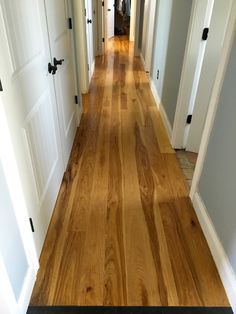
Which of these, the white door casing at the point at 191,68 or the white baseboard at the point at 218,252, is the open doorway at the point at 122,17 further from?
the white baseboard at the point at 218,252

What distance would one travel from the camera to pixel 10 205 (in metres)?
1.07

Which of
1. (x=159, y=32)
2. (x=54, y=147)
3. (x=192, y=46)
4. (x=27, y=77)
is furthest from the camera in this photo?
(x=159, y=32)

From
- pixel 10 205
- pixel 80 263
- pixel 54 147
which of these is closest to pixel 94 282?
pixel 80 263

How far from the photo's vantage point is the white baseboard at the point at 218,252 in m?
1.31

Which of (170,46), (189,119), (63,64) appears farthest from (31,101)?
(170,46)

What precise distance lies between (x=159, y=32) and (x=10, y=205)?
330 centimetres

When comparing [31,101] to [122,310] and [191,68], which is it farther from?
[191,68]

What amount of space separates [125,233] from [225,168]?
30.0 inches

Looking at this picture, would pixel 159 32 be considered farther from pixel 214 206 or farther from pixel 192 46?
pixel 214 206

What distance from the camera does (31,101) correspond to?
1.35 m

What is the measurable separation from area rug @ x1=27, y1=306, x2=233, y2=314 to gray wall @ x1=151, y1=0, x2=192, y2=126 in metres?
1.83

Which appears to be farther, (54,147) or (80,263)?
(54,147)

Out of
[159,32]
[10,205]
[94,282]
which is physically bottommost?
[94,282]

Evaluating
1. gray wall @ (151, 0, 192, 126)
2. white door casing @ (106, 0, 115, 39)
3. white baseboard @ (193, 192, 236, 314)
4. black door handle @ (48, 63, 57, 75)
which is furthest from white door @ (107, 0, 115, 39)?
white baseboard @ (193, 192, 236, 314)
